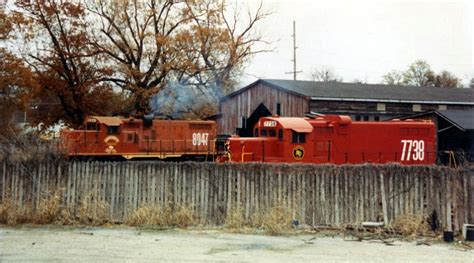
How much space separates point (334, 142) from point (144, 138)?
439 inches

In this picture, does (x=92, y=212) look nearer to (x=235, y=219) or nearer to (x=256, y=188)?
(x=235, y=219)

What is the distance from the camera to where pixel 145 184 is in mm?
15727

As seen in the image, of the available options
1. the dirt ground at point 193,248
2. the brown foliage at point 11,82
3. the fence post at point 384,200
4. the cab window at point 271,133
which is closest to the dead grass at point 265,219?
the dirt ground at point 193,248

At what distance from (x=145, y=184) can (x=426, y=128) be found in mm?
16278

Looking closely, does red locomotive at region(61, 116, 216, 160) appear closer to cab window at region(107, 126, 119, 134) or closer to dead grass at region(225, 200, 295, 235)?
cab window at region(107, 126, 119, 134)

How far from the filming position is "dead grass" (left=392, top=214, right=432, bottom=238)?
14305mm

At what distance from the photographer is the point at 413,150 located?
26.4 meters

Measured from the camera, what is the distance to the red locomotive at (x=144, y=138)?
95.0ft

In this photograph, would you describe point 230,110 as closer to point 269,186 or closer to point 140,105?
point 140,105

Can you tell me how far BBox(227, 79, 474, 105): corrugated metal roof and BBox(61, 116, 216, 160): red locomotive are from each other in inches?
383

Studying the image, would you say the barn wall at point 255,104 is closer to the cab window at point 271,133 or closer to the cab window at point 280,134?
the cab window at point 271,133

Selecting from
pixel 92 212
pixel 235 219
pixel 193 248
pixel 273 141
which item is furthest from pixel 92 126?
pixel 193 248

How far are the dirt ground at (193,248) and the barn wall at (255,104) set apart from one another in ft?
82.1

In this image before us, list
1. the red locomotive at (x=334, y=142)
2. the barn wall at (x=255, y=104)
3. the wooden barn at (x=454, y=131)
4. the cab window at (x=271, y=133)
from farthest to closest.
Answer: the barn wall at (x=255, y=104) → the wooden barn at (x=454, y=131) → the cab window at (x=271, y=133) → the red locomotive at (x=334, y=142)
